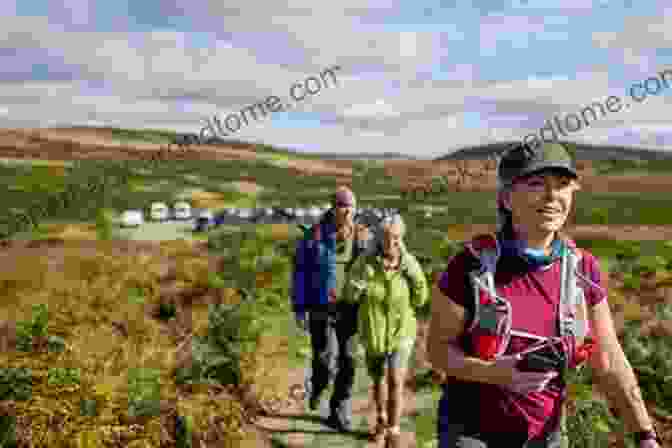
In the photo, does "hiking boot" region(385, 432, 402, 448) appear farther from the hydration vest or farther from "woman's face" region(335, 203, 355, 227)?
the hydration vest

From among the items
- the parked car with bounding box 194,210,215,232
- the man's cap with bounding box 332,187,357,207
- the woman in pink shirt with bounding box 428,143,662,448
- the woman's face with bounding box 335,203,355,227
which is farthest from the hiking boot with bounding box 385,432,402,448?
the parked car with bounding box 194,210,215,232

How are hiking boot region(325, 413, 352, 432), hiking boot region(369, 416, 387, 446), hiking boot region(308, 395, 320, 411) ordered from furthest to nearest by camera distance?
1. hiking boot region(308, 395, 320, 411)
2. hiking boot region(325, 413, 352, 432)
3. hiking boot region(369, 416, 387, 446)

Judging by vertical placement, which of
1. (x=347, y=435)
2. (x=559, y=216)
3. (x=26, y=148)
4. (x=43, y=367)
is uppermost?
(x=26, y=148)

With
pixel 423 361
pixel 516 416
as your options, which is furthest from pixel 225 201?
pixel 516 416

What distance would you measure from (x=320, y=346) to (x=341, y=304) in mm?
546

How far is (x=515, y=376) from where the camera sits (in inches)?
70.2

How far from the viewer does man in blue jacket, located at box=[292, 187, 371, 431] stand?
4.50 m

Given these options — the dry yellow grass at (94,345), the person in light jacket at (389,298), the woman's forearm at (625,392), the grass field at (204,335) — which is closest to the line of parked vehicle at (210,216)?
the grass field at (204,335)

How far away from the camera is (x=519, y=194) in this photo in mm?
1766

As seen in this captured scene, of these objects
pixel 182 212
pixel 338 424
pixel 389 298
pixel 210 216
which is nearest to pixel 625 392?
pixel 389 298

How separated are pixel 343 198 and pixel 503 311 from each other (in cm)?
266

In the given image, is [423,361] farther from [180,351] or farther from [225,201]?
[225,201]

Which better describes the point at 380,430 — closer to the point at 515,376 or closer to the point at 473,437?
the point at 473,437

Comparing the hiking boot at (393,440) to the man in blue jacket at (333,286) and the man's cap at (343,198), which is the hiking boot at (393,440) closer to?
the man in blue jacket at (333,286)
